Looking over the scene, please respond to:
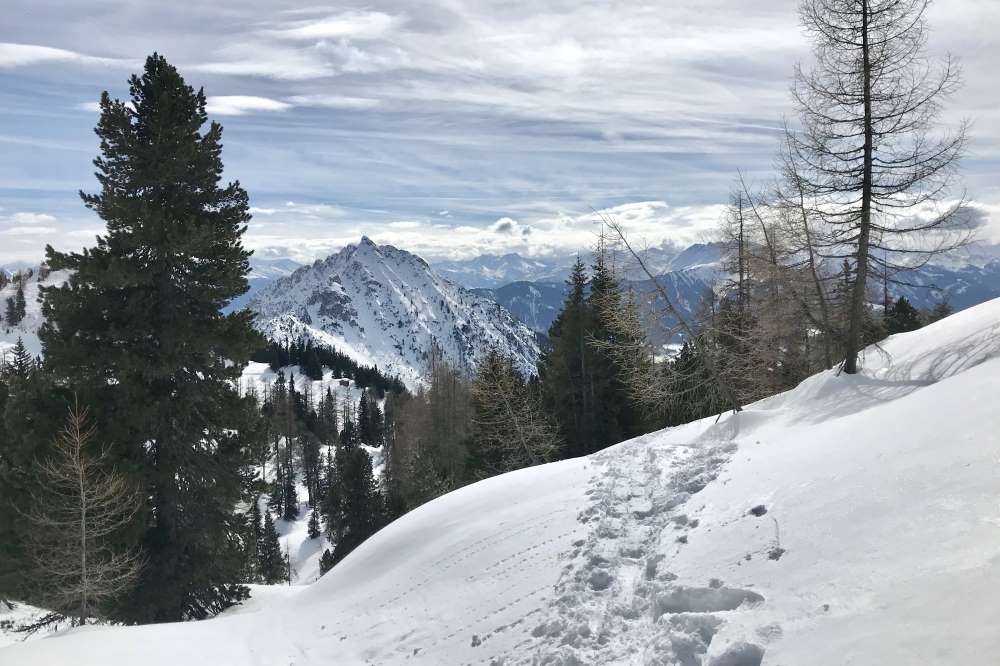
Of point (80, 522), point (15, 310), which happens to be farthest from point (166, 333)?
point (15, 310)

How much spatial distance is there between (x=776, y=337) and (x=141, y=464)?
743 inches

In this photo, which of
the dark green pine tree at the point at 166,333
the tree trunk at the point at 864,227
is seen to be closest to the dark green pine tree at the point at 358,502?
the dark green pine tree at the point at 166,333

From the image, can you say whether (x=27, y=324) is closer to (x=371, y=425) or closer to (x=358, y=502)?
(x=371, y=425)

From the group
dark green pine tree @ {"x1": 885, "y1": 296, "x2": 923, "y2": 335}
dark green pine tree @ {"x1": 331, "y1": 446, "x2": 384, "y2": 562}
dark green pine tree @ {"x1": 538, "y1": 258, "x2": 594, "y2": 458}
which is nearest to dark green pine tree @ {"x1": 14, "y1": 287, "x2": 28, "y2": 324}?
dark green pine tree @ {"x1": 331, "y1": 446, "x2": 384, "y2": 562}

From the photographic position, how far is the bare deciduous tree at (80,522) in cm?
1285

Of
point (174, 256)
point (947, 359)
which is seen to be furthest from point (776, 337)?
point (174, 256)

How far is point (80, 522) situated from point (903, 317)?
39.1 metres

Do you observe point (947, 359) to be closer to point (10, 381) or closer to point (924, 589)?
point (924, 589)

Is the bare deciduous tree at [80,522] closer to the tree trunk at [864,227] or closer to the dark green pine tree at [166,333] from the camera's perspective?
the dark green pine tree at [166,333]

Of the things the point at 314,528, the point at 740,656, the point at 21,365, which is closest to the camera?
the point at 740,656

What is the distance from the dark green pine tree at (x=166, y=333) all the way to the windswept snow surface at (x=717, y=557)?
3.19 meters

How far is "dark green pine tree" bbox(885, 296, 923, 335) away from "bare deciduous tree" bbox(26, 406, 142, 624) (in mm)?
34089

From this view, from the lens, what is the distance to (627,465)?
1259 cm

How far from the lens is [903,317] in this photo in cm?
3409
